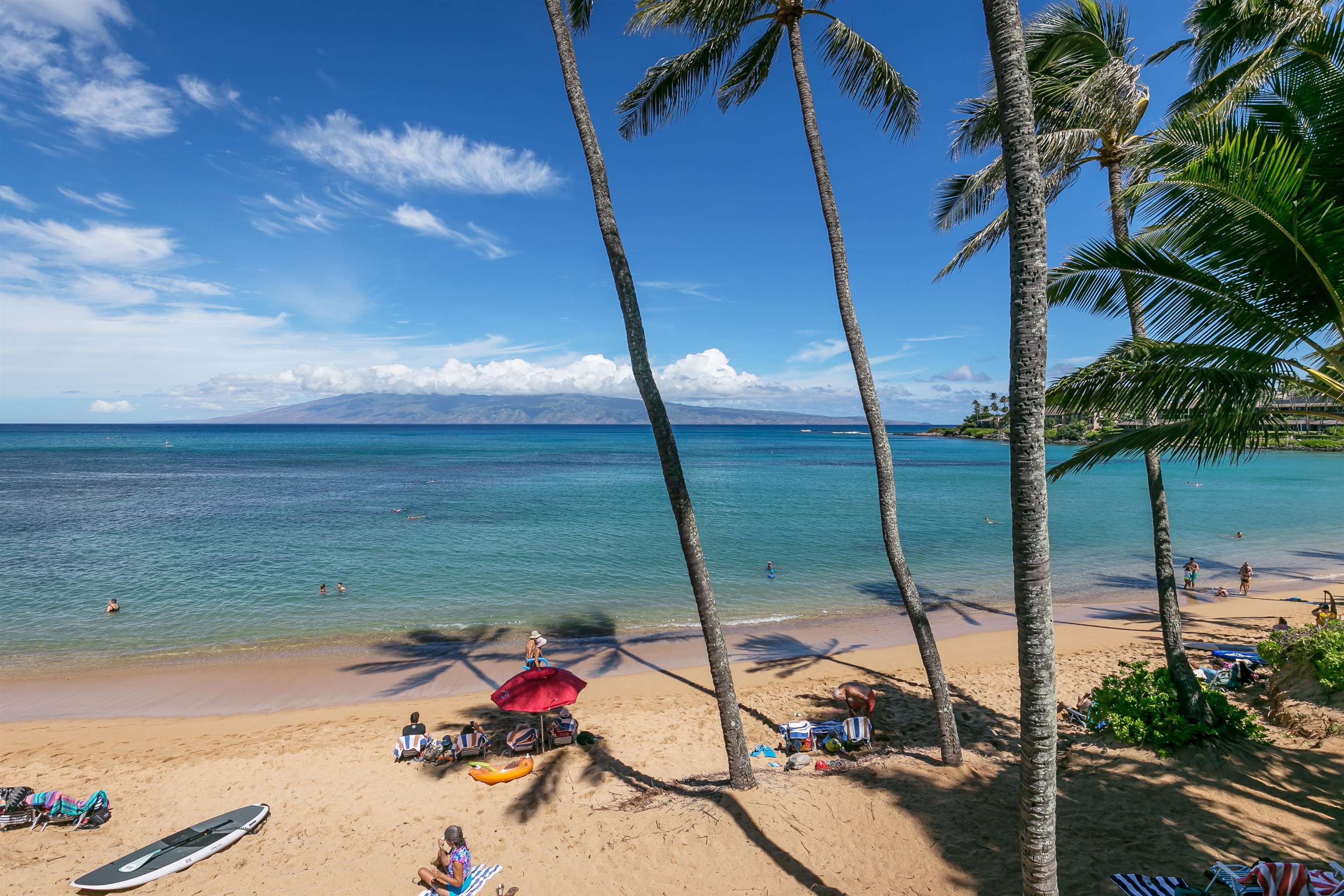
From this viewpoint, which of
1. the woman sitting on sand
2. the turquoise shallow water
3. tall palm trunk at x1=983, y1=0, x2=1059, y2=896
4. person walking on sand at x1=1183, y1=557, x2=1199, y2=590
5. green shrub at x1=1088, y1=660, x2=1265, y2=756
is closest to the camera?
tall palm trunk at x1=983, y1=0, x2=1059, y2=896

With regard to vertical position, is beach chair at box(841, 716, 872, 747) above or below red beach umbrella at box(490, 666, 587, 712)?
below

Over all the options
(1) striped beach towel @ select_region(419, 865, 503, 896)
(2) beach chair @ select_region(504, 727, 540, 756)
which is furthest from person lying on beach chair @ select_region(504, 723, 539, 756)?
(1) striped beach towel @ select_region(419, 865, 503, 896)

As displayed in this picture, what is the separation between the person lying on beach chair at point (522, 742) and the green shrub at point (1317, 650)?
11.9m

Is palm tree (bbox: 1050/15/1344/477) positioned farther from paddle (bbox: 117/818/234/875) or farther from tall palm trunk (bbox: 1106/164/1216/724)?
paddle (bbox: 117/818/234/875)

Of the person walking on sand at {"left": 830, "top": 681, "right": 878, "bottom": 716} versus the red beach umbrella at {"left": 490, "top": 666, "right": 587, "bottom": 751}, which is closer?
the red beach umbrella at {"left": 490, "top": 666, "right": 587, "bottom": 751}

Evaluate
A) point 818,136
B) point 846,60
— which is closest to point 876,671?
point 818,136

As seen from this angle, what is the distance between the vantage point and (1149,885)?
18.0 feet

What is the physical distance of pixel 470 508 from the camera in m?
39.9

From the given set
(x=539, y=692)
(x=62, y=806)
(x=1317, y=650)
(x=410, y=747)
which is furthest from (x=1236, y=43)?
(x=62, y=806)

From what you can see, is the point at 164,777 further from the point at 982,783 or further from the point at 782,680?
the point at 982,783

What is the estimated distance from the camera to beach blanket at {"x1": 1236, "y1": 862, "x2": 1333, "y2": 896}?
5.15 m

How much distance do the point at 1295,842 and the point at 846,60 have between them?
10.9 meters

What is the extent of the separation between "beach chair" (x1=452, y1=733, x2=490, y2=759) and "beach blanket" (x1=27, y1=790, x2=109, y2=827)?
4579 millimetres

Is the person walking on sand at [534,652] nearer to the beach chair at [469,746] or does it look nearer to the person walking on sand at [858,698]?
the beach chair at [469,746]
